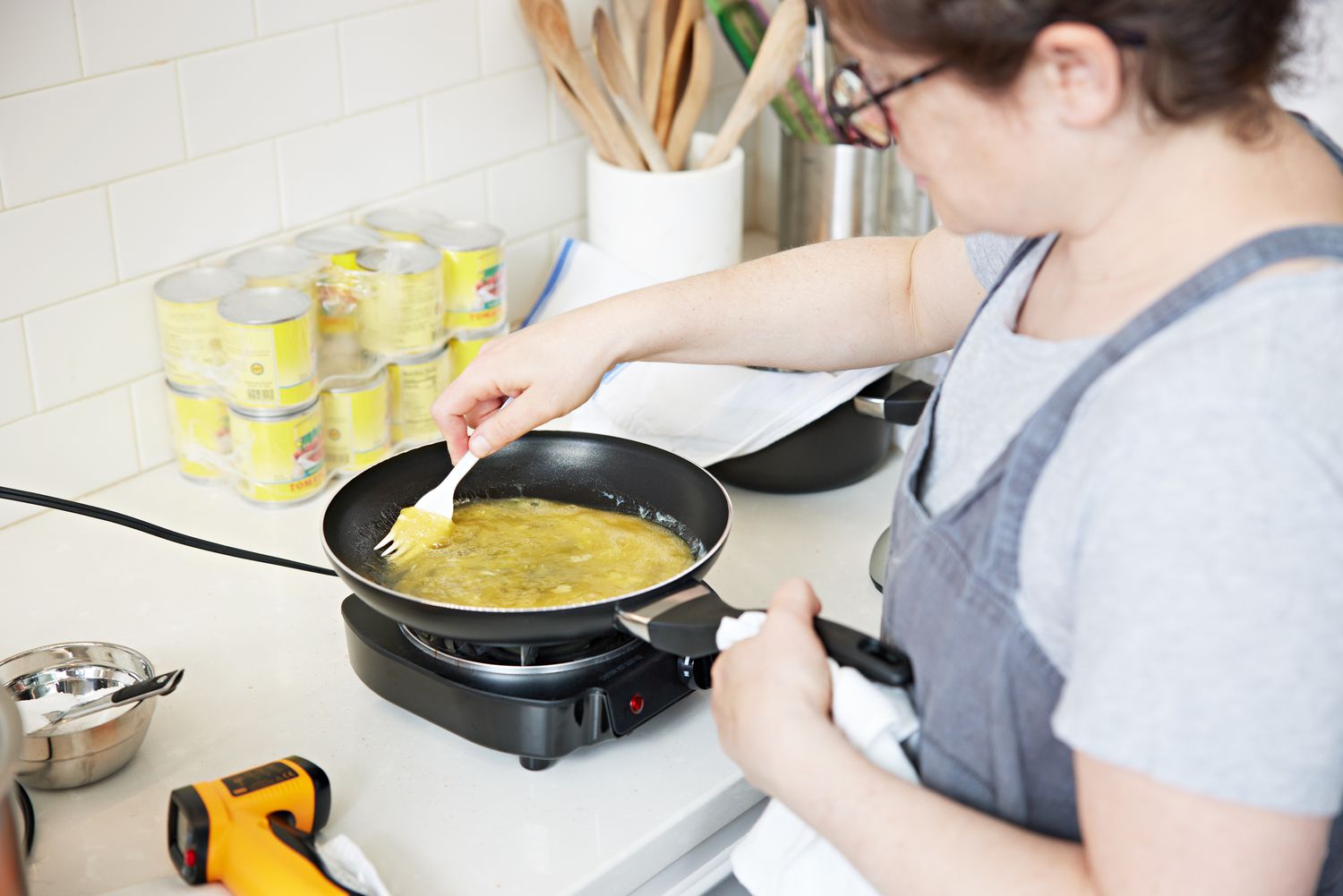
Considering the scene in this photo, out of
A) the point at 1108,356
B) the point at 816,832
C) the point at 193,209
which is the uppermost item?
the point at 1108,356

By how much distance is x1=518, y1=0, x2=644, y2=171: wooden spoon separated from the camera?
160 cm

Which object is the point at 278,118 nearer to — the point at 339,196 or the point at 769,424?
the point at 339,196

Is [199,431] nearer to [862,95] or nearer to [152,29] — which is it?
[152,29]

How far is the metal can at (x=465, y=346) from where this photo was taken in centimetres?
156

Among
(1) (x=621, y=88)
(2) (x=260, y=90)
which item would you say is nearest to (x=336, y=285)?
(2) (x=260, y=90)

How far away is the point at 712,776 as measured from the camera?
1049 mm

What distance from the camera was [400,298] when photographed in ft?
4.73

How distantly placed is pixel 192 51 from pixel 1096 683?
1.13m

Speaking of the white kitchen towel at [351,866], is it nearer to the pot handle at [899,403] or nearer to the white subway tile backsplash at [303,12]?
the pot handle at [899,403]

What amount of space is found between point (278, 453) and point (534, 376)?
425 millimetres

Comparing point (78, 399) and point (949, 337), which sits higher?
point (949, 337)

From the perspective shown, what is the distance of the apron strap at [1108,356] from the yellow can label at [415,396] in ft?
2.98

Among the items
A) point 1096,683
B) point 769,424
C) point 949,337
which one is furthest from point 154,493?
point 1096,683

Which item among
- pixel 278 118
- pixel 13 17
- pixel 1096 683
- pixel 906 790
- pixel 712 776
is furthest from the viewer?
pixel 278 118
